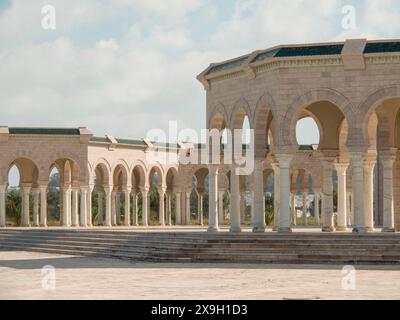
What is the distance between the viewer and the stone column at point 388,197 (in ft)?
80.6

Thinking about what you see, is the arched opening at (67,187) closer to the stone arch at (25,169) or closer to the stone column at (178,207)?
the stone arch at (25,169)

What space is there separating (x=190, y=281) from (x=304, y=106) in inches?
330

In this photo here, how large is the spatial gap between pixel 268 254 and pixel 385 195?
205 inches

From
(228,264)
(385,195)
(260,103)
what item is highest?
(260,103)

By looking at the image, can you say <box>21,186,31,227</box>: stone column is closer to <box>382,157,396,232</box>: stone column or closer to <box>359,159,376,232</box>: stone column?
<box>359,159,376,232</box>: stone column

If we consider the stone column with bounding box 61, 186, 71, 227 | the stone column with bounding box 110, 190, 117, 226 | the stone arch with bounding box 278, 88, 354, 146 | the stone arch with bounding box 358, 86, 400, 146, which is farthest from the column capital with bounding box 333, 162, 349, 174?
the stone column with bounding box 110, 190, 117, 226

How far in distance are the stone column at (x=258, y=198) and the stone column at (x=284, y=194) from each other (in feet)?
4.44

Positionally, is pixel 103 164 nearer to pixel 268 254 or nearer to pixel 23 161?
pixel 23 161

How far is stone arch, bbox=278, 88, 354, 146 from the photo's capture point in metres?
22.7

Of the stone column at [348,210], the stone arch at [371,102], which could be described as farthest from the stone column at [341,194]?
the stone column at [348,210]

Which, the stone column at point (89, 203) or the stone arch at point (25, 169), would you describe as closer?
the stone column at point (89, 203)

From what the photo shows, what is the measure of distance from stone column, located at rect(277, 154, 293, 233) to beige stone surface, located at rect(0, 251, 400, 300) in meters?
3.24
